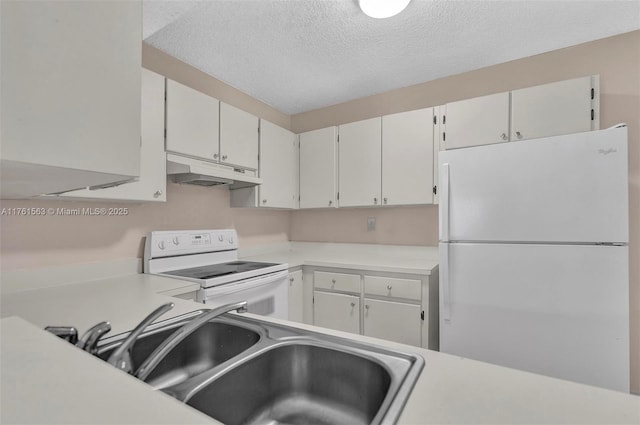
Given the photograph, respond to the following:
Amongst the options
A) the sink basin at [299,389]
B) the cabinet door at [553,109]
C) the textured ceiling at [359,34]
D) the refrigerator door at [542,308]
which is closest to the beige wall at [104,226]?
the textured ceiling at [359,34]

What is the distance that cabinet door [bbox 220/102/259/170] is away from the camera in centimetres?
229

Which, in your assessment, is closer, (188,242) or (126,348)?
(126,348)

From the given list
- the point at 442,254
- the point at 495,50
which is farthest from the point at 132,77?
the point at 495,50

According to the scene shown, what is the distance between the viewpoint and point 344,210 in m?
3.11

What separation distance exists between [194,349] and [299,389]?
1.32 ft

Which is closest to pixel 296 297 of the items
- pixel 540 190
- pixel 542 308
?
pixel 542 308

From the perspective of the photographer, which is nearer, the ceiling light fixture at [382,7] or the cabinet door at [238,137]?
the ceiling light fixture at [382,7]

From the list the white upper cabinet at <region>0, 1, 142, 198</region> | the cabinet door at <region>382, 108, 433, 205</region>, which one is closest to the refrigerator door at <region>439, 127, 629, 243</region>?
the cabinet door at <region>382, 108, 433, 205</region>

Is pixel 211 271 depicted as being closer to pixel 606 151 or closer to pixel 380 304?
pixel 380 304

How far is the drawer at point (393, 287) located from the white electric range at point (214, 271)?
0.66 m

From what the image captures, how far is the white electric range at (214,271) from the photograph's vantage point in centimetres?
178

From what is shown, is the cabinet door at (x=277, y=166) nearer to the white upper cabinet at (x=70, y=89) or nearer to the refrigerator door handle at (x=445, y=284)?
the refrigerator door handle at (x=445, y=284)

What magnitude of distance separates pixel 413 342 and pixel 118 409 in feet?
6.74

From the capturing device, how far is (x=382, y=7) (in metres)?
1.62
